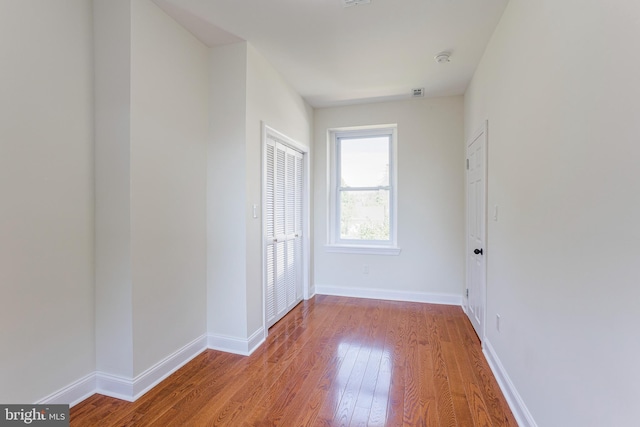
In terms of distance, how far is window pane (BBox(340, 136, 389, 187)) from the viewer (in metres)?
4.29

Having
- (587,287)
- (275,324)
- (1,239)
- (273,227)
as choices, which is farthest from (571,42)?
(275,324)

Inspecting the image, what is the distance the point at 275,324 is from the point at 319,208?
5.80ft

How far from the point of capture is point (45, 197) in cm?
176

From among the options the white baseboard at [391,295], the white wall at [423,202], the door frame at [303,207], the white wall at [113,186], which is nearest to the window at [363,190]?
the white wall at [423,202]

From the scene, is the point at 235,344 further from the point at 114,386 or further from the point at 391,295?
the point at 391,295

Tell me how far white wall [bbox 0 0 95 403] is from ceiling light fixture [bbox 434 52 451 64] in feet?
9.17

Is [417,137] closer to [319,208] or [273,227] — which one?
[319,208]

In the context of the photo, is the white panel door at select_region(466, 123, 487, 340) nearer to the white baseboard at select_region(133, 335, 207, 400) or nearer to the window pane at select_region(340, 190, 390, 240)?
the window pane at select_region(340, 190, 390, 240)

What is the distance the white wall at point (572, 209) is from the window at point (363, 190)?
2.09 m

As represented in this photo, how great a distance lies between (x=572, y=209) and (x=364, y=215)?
312cm

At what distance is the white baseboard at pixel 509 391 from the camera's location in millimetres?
1707

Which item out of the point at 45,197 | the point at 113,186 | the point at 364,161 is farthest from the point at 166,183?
the point at 364,161

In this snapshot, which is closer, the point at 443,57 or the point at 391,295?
the point at 443,57

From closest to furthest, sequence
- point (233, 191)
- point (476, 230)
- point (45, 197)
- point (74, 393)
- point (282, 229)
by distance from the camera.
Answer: point (45, 197)
point (74, 393)
point (233, 191)
point (476, 230)
point (282, 229)
